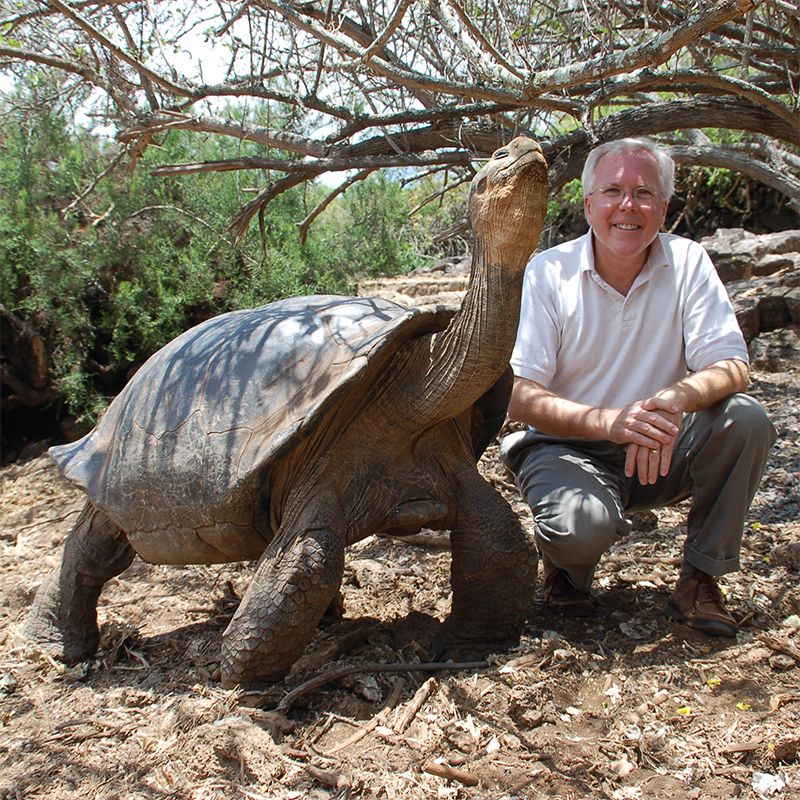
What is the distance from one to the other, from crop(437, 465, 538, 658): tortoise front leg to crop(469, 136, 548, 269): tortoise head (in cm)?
95

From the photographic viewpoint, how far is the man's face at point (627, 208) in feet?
11.2

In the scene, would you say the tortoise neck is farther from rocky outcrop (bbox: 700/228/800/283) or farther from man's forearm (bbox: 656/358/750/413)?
rocky outcrop (bbox: 700/228/800/283)

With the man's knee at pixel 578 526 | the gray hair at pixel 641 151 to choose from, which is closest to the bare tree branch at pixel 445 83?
the gray hair at pixel 641 151

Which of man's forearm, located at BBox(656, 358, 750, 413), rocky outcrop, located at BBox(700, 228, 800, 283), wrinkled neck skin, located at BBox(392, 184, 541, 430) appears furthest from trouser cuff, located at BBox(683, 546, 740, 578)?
rocky outcrop, located at BBox(700, 228, 800, 283)

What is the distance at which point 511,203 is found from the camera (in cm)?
243

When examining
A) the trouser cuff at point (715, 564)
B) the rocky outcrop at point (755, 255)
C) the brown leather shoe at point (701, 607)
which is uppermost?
the rocky outcrop at point (755, 255)

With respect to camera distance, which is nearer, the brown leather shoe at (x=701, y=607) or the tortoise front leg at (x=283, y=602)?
the tortoise front leg at (x=283, y=602)

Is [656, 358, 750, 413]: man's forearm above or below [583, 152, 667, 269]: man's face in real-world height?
below

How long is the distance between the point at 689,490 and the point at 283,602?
1753 millimetres

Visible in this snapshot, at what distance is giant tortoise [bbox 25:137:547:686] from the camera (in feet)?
8.88

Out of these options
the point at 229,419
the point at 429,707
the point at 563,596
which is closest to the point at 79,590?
the point at 229,419

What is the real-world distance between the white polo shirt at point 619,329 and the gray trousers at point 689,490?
0.24 metres

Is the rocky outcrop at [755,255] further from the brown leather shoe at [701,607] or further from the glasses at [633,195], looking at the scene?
the brown leather shoe at [701,607]

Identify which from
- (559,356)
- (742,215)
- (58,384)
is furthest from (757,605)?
(742,215)
